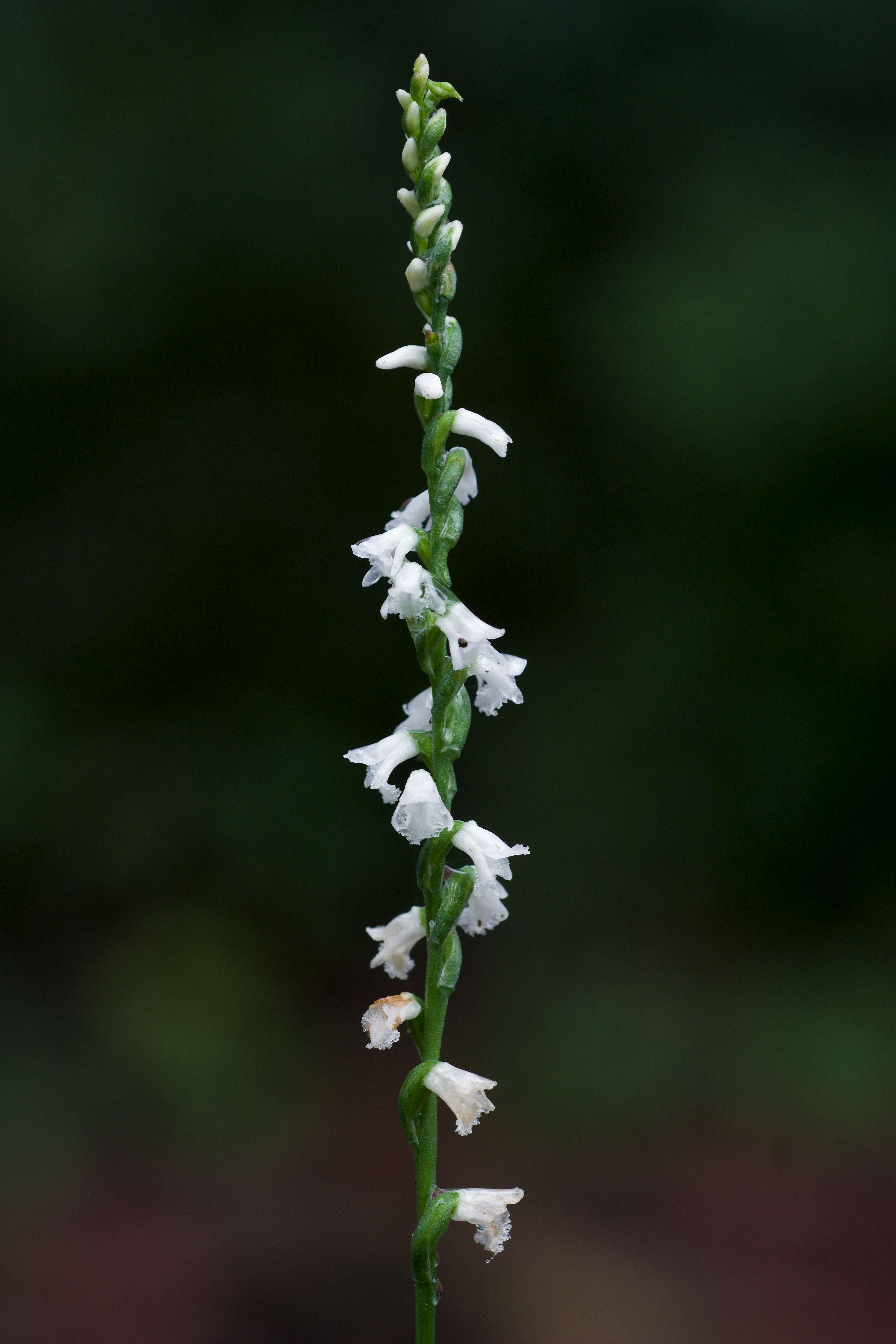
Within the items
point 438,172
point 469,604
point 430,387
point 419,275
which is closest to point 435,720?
point 430,387

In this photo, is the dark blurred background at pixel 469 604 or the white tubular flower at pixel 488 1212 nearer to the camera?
the white tubular flower at pixel 488 1212

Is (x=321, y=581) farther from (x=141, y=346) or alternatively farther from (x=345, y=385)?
(x=141, y=346)

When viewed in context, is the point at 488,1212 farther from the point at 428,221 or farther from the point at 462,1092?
the point at 428,221

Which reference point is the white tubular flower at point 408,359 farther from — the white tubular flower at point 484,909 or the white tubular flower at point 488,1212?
the white tubular flower at point 488,1212

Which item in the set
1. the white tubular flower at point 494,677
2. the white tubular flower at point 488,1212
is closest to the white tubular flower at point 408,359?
the white tubular flower at point 494,677

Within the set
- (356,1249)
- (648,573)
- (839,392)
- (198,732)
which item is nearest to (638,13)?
(839,392)

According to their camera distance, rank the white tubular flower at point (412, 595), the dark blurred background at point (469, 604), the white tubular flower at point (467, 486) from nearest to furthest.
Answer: the white tubular flower at point (412, 595) → the white tubular flower at point (467, 486) → the dark blurred background at point (469, 604)
